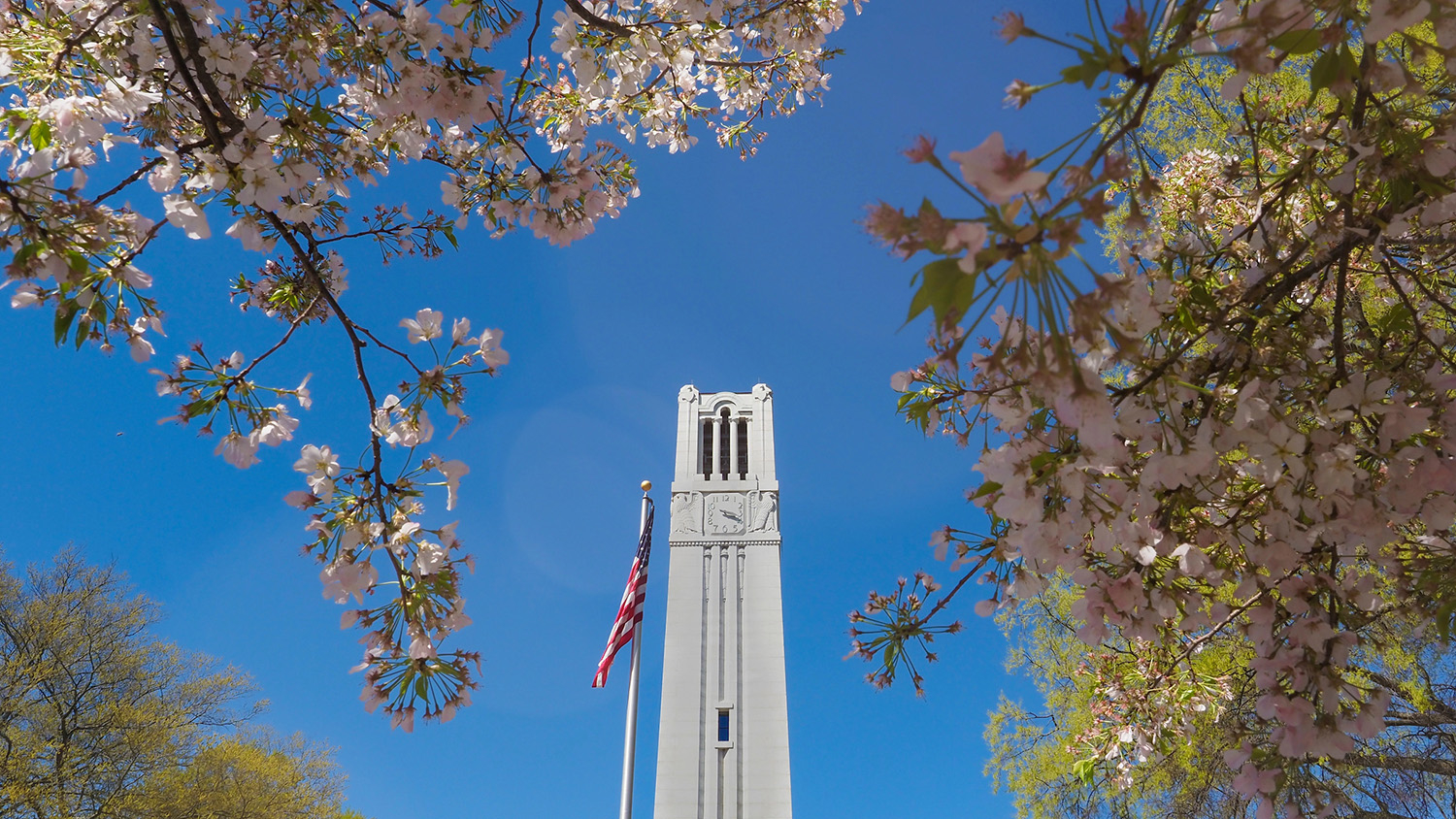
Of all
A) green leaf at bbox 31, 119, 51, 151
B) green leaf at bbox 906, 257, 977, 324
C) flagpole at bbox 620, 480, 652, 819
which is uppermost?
flagpole at bbox 620, 480, 652, 819

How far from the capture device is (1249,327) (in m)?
1.36

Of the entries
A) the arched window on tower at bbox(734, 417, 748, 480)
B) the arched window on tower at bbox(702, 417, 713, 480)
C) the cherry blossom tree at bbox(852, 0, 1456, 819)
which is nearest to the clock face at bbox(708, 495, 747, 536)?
the arched window on tower at bbox(702, 417, 713, 480)

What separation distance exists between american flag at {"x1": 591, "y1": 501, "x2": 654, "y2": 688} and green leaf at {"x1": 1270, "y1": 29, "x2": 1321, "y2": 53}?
9.32 meters

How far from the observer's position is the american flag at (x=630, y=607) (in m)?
9.44

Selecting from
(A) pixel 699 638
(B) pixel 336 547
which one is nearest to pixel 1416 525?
(B) pixel 336 547

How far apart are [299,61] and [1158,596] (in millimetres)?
2155

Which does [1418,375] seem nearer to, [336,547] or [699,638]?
[336,547]

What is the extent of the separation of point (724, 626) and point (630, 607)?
437 inches

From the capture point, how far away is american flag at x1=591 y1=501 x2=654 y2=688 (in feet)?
31.0

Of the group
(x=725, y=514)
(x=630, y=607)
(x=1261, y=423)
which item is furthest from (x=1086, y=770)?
(x=725, y=514)

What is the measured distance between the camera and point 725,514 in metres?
22.0

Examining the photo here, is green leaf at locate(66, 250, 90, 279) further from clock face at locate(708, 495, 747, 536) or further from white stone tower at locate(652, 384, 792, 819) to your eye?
clock face at locate(708, 495, 747, 536)

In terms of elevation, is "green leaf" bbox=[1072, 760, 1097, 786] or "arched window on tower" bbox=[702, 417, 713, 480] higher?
"arched window on tower" bbox=[702, 417, 713, 480]

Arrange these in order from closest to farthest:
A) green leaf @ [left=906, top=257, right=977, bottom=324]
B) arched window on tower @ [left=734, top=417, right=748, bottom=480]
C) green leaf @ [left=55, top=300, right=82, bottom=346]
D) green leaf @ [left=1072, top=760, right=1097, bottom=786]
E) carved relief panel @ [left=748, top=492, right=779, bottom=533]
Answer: green leaf @ [left=906, top=257, right=977, bottom=324] < green leaf @ [left=55, top=300, right=82, bottom=346] < green leaf @ [left=1072, top=760, right=1097, bottom=786] < carved relief panel @ [left=748, top=492, right=779, bottom=533] < arched window on tower @ [left=734, top=417, right=748, bottom=480]
